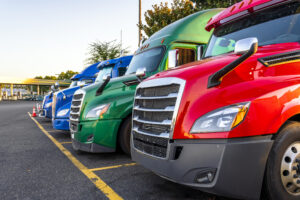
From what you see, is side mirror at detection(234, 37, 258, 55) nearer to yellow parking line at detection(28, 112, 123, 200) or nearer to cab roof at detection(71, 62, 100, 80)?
yellow parking line at detection(28, 112, 123, 200)

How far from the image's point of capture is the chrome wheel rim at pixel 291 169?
2.62 m

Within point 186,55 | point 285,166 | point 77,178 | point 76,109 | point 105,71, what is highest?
point 186,55

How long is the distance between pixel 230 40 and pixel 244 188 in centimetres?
245

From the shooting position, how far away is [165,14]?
17.3m

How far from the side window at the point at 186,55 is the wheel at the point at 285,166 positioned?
11.1 feet

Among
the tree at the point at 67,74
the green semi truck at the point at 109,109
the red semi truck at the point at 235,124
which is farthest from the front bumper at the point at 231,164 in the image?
the tree at the point at 67,74

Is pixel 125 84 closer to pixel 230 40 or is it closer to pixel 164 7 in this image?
pixel 230 40

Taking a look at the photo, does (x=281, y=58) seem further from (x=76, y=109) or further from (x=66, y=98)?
(x=66, y=98)

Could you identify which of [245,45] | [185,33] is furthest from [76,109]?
[245,45]

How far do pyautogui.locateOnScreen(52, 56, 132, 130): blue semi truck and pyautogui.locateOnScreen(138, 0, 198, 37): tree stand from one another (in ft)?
30.9

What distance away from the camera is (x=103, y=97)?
5.14 metres

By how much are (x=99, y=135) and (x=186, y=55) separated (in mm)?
2688

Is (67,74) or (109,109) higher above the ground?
(67,74)

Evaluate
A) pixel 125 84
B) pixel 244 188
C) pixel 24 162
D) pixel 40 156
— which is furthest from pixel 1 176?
pixel 244 188
